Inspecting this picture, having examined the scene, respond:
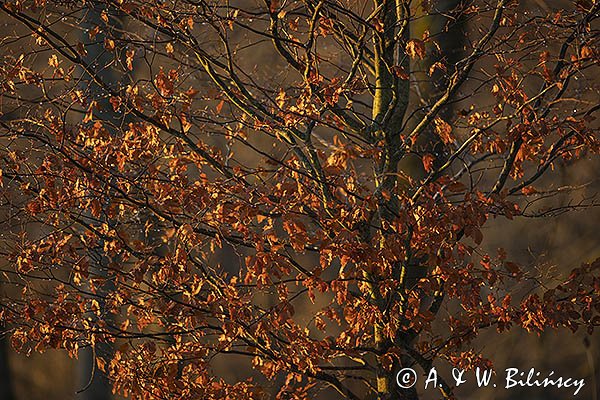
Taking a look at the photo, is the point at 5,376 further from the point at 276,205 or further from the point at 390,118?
the point at 276,205

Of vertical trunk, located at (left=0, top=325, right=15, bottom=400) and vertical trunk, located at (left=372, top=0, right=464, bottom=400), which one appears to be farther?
vertical trunk, located at (left=0, top=325, right=15, bottom=400)

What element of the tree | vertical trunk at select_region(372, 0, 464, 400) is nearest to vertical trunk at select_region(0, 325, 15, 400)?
the tree

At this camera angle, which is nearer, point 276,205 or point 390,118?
point 276,205

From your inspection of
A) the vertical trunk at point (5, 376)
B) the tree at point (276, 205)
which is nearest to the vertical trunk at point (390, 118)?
the tree at point (276, 205)

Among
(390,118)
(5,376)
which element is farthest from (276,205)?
(5,376)

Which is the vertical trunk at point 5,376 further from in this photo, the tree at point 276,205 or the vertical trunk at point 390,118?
the vertical trunk at point 390,118

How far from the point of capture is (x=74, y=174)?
13.0 ft

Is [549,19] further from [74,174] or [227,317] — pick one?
[74,174]

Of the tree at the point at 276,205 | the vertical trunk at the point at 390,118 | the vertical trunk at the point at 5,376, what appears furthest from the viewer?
the vertical trunk at the point at 5,376

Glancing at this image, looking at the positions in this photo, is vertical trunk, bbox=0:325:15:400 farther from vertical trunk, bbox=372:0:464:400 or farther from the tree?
vertical trunk, bbox=372:0:464:400

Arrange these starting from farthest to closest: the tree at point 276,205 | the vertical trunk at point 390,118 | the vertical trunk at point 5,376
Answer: the vertical trunk at point 5,376 < the vertical trunk at point 390,118 < the tree at point 276,205

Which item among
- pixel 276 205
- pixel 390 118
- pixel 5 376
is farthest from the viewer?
pixel 5 376

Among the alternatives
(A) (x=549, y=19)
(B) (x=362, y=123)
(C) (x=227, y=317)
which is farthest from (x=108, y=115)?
(A) (x=549, y=19)

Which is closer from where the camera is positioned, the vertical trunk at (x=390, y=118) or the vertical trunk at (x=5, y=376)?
the vertical trunk at (x=390, y=118)
